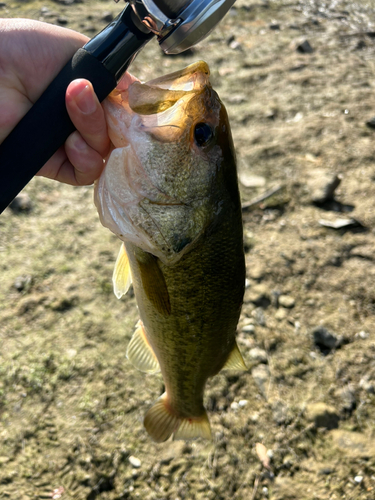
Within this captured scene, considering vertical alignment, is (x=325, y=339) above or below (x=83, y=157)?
below

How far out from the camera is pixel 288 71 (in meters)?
5.95

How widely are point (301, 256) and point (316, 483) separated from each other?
186 cm

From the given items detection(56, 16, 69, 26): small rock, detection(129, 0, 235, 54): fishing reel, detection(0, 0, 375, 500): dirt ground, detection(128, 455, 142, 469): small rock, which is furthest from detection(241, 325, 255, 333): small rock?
detection(56, 16, 69, 26): small rock

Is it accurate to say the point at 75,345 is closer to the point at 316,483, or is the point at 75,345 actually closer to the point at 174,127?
the point at 316,483

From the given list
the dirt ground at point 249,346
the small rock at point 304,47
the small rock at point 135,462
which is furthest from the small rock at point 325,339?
the small rock at point 304,47

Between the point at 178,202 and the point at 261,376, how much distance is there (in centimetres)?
188

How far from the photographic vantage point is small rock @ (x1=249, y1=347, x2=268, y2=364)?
10.3 ft

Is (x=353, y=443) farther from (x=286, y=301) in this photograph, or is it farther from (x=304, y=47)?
(x=304, y=47)

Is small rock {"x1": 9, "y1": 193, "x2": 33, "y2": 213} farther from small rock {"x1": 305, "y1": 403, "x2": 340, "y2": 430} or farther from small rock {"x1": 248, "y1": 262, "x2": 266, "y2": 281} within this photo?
small rock {"x1": 305, "y1": 403, "x2": 340, "y2": 430}

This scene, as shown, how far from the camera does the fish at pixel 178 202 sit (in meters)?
1.58

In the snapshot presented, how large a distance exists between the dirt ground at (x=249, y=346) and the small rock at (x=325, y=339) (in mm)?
10

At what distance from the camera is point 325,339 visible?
322 centimetres

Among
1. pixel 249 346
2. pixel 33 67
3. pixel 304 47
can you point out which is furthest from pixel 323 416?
pixel 304 47

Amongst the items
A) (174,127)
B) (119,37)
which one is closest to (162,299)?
(174,127)
